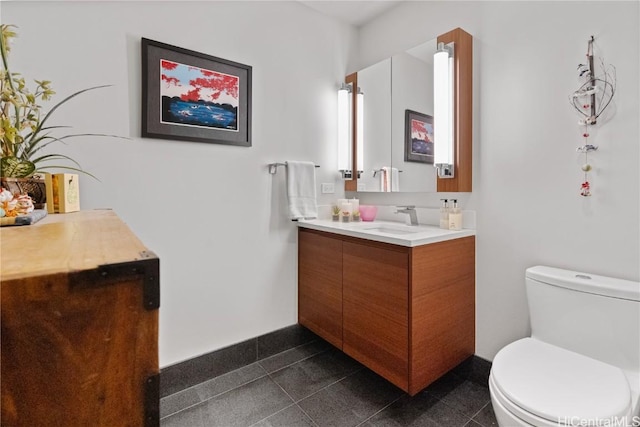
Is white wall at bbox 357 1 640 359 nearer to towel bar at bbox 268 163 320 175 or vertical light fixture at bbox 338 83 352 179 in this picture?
vertical light fixture at bbox 338 83 352 179

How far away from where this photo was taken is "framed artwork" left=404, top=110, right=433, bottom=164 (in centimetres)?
197

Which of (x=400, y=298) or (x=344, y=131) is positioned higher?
(x=344, y=131)

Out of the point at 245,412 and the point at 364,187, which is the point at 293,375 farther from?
the point at 364,187

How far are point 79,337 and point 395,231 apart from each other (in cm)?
185

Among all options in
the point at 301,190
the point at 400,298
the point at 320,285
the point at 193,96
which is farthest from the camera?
the point at 301,190

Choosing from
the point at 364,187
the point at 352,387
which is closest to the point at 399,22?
the point at 364,187

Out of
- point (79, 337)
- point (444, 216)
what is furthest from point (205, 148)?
point (79, 337)

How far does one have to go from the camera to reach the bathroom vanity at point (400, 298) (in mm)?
1525

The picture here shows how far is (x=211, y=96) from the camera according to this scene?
6.10 ft

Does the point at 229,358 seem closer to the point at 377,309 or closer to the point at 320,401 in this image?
the point at 320,401

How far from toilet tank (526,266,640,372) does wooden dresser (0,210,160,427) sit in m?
1.58

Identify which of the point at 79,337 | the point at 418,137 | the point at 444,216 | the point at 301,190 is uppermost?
the point at 418,137

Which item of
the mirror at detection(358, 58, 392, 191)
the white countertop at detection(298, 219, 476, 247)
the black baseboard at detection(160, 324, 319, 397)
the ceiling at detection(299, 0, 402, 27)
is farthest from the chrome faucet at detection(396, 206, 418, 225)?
the ceiling at detection(299, 0, 402, 27)

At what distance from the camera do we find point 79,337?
432 millimetres
